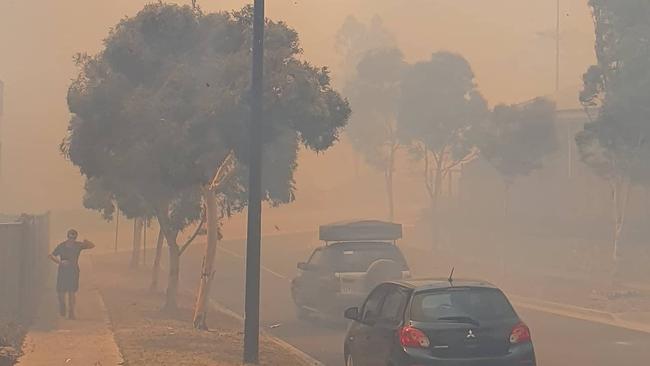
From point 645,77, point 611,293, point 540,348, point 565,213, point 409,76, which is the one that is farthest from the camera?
point 409,76

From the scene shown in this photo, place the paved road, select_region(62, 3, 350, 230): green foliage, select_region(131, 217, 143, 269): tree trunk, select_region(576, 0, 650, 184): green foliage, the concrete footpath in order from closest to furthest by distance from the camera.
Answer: the concrete footpath
the paved road
select_region(62, 3, 350, 230): green foliage
select_region(576, 0, 650, 184): green foliage
select_region(131, 217, 143, 269): tree trunk

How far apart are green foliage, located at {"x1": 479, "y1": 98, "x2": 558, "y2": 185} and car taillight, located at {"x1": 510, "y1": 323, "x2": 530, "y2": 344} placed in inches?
928

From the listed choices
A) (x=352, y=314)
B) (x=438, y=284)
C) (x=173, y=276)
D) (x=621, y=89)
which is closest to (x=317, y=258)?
(x=173, y=276)

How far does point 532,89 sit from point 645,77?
133 feet

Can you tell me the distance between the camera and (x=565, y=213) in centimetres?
3562

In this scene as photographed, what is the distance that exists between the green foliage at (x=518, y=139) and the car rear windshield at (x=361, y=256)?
15.1m

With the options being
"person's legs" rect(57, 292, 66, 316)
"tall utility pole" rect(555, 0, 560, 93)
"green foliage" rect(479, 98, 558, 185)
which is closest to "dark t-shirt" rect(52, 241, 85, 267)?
"person's legs" rect(57, 292, 66, 316)

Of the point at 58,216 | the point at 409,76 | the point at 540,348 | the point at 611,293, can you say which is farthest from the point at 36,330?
the point at 58,216

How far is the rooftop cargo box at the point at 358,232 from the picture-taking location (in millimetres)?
18328

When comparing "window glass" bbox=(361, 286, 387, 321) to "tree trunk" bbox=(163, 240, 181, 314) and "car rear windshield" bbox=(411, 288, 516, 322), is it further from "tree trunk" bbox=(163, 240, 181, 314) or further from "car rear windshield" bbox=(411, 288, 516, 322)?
"tree trunk" bbox=(163, 240, 181, 314)

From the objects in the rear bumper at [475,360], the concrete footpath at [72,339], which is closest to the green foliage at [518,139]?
the concrete footpath at [72,339]

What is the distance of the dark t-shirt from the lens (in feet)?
51.9

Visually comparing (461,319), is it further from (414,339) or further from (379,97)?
(379,97)

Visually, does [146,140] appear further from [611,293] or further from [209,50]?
[611,293]
